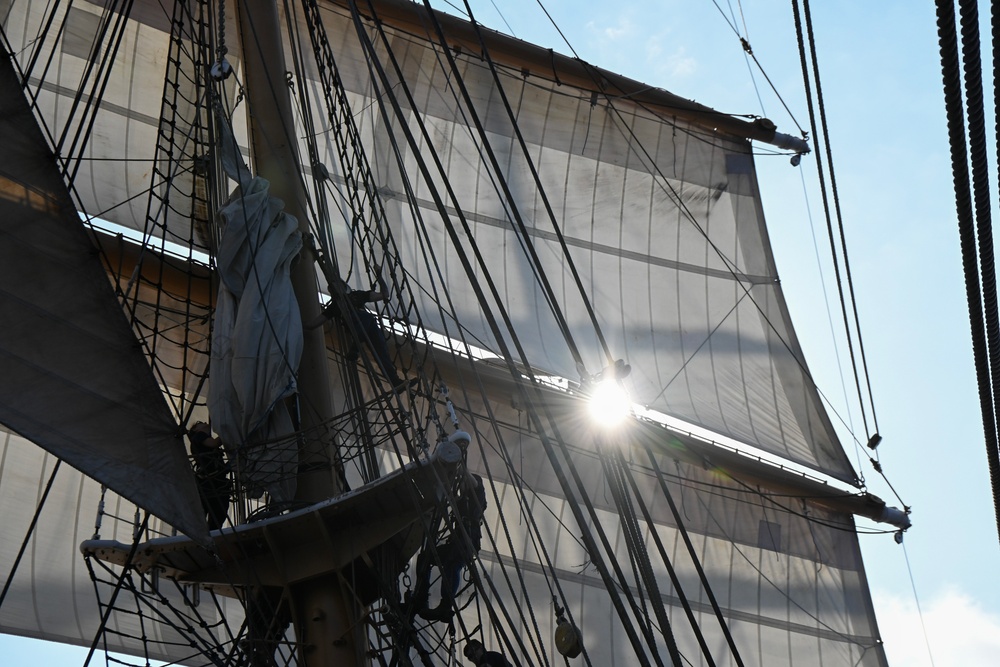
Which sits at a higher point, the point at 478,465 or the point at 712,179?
the point at 712,179

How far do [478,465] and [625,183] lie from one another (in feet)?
13.9

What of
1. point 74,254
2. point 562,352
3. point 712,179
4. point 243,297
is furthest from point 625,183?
point 74,254

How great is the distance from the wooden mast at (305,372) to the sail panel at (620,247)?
5818mm

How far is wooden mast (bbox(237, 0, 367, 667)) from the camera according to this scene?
19.7 ft

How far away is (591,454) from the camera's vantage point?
49.4ft

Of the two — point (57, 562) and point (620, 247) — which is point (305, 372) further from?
point (620, 247)

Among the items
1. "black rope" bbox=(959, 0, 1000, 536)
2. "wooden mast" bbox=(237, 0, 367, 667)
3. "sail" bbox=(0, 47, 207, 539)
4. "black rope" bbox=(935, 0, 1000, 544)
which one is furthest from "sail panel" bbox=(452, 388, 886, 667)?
"black rope" bbox=(959, 0, 1000, 536)

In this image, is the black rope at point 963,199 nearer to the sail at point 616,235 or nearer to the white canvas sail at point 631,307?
the white canvas sail at point 631,307

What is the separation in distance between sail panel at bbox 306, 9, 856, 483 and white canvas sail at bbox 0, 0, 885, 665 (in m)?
0.03

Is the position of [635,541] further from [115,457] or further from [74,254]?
[74,254]

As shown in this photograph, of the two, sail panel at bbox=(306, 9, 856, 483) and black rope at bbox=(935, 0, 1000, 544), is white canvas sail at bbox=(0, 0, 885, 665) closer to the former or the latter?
sail panel at bbox=(306, 9, 856, 483)

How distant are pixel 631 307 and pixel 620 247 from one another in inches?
29.3

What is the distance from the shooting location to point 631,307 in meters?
15.5

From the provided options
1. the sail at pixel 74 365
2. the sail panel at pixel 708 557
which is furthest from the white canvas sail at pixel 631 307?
the sail at pixel 74 365
